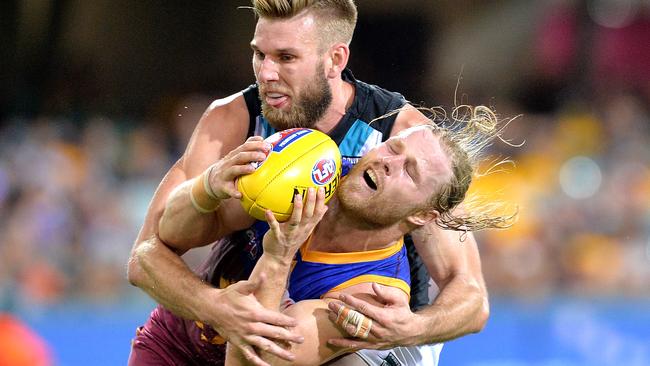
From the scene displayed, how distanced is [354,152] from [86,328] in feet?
13.7

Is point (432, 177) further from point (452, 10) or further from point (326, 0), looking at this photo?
point (452, 10)

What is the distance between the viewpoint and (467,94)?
1305 cm

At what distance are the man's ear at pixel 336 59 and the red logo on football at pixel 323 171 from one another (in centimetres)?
78

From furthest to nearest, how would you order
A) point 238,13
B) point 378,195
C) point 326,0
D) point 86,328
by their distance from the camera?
1. point 238,13
2. point 86,328
3. point 326,0
4. point 378,195

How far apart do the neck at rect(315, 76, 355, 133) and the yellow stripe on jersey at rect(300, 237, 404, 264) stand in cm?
53

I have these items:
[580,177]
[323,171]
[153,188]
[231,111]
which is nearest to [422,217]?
[323,171]

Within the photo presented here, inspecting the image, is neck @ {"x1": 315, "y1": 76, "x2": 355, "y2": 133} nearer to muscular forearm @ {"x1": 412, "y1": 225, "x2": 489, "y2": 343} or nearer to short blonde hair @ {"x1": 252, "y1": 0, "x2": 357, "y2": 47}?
short blonde hair @ {"x1": 252, "y1": 0, "x2": 357, "y2": 47}

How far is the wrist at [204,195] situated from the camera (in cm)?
375

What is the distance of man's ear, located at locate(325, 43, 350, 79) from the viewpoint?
4484 mm

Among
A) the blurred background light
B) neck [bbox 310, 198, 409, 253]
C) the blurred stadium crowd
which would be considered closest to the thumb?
neck [bbox 310, 198, 409, 253]

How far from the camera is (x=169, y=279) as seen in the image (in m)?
4.09

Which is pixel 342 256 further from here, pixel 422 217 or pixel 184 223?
pixel 184 223

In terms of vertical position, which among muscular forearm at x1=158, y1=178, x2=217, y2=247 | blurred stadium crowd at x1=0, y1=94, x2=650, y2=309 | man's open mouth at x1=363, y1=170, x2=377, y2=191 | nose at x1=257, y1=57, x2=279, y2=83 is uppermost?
blurred stadium crowd at x1=0, y1=94, x2=650, y2=309

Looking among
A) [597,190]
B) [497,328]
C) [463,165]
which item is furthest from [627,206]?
[463,165]
